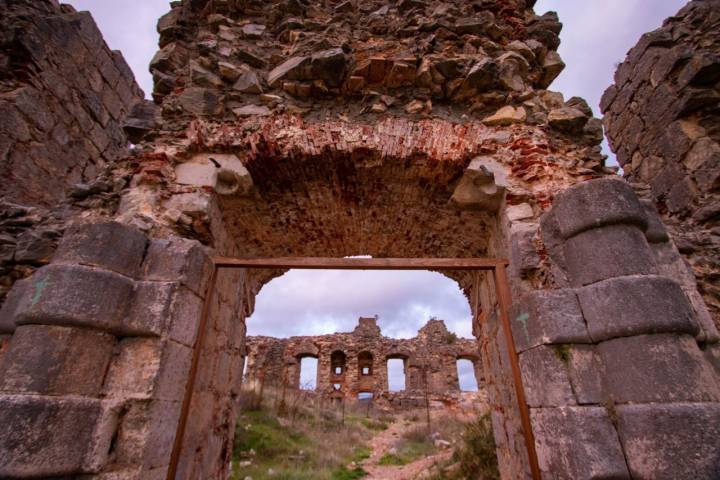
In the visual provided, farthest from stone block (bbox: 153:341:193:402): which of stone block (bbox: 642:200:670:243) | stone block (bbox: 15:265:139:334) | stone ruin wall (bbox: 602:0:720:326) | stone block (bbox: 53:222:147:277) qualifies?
stone ruin wall (bbox: 602:0:720:326)

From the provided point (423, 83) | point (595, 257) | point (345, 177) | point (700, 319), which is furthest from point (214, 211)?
point (700, 319)

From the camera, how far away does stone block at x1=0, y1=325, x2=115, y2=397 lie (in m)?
1.60

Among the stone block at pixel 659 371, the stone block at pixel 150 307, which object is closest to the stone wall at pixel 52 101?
the stone block at pixel 150 307

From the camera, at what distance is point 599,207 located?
1.93 m

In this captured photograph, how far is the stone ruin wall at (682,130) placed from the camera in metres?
2.61

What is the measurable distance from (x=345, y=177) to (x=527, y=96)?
165 cm

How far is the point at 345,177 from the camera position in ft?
9.41

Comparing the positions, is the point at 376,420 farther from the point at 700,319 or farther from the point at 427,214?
the point at 700,319

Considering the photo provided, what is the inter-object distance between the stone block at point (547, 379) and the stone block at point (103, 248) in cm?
230

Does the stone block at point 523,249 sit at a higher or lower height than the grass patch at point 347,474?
higher

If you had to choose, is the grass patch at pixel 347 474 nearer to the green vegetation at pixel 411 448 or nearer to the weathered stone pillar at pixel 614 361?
the green vegetation at pixel 411 448

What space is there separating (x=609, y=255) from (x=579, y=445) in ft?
3.11

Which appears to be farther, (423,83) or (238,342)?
(238,342)

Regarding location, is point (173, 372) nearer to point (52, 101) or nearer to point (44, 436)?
point (44, 436)
